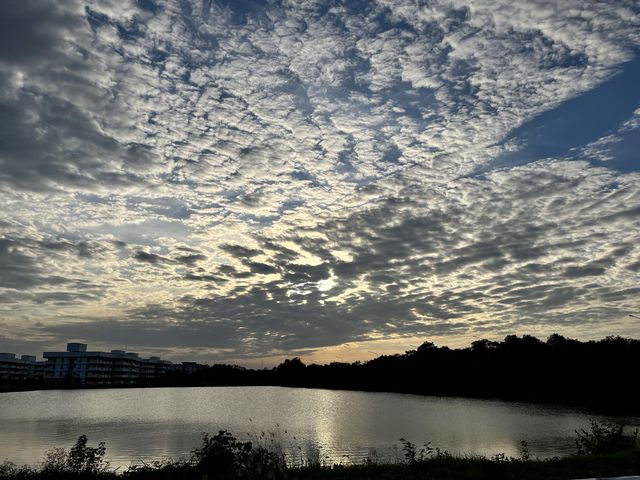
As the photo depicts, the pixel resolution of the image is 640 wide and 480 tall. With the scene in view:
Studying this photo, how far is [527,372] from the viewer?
401 ft

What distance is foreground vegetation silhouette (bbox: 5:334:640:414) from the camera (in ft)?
314

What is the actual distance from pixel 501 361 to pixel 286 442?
11285 centimetres

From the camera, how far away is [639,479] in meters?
4.65

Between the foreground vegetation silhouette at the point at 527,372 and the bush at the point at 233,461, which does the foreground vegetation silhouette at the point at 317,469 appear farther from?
the foreground vegetation silhouette at the point at 527,372

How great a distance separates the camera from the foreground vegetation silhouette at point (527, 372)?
95.8 m

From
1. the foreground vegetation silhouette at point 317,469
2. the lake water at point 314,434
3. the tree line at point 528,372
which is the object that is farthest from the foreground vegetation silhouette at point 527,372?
the foreground vegetation silhouette at point 317,469

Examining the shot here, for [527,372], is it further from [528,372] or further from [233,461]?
[233,461]

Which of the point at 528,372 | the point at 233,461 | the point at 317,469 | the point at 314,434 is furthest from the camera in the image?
the point at 528,372

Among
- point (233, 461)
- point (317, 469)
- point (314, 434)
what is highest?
point (233, 461)

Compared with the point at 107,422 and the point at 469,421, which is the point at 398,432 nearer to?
the point at 469,421

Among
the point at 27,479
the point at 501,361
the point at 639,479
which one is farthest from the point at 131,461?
the point at 501,361

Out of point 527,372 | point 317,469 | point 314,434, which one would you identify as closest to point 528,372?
point 527,372

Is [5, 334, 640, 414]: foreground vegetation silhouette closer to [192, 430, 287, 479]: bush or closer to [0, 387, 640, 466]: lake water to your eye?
[0, 387, 640, 466]: lake water

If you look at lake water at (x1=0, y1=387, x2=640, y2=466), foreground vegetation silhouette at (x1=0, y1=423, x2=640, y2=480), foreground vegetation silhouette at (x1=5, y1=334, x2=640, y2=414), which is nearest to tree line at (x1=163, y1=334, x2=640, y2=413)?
foreground vegetation silhouette at (x1=5, y1=334, x2=640, y2=414)
